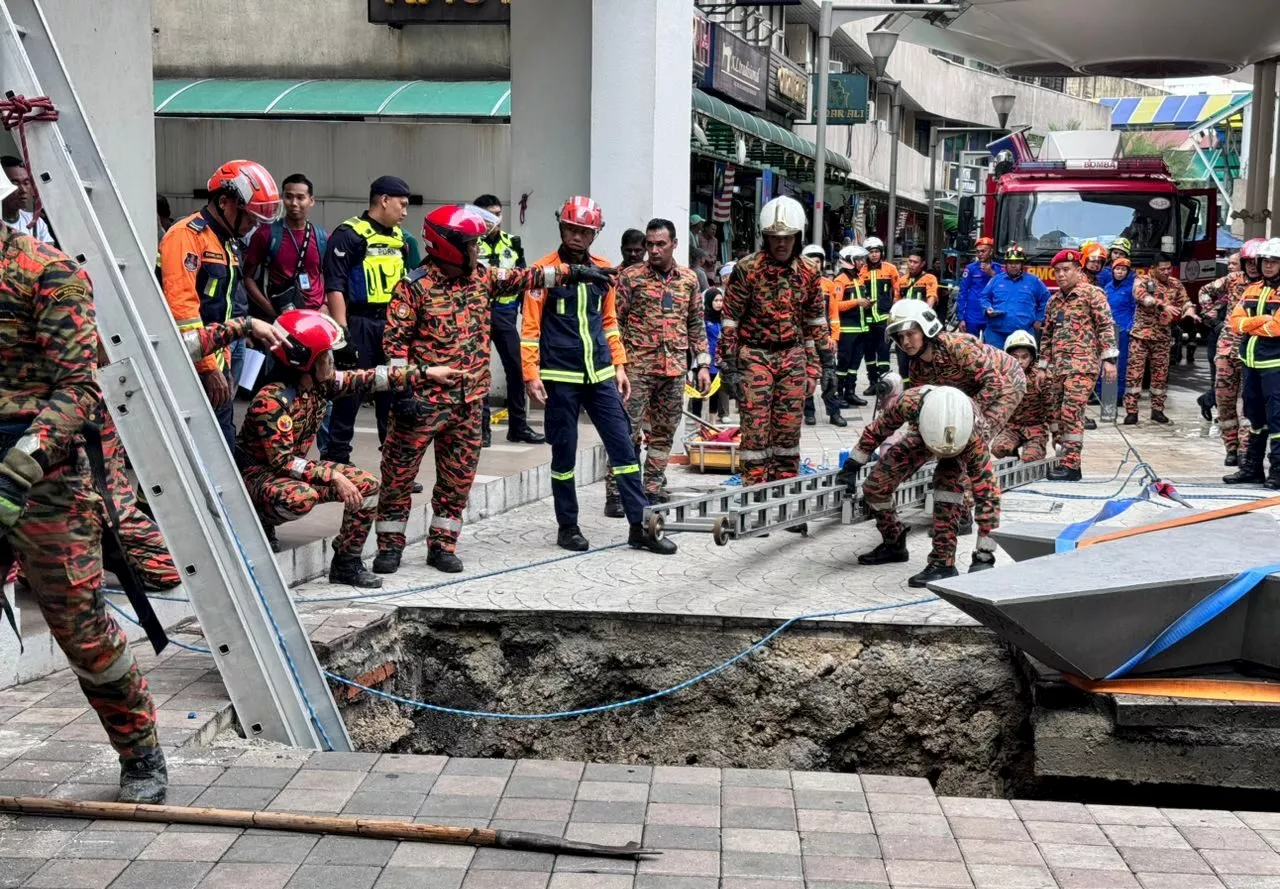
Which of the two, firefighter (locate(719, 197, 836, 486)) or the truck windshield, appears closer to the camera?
firefighter (locate(719, 197, 836, 486))

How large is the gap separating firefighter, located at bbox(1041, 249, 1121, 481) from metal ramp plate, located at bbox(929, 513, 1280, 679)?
18.7ft

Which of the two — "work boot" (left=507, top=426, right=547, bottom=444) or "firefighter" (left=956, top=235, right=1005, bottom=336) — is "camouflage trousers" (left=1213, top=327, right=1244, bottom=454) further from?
"work boot" (left=507, top=426, right=547, bottom=444)

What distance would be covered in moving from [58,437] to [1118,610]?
149 inches

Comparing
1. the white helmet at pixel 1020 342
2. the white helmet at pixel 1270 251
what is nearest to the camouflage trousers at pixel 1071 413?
the white helmet at pixel 1020 342

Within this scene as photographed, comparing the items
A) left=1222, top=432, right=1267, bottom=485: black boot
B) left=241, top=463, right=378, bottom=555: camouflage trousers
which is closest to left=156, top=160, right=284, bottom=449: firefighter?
left=241, top=463, right=378, bottom=555: camouflage trousers

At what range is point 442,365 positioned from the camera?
7469 millimetres

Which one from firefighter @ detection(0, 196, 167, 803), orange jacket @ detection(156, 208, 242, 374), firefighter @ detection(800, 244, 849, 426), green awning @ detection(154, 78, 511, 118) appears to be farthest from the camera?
green awning @ detection(154, 78, 511, 118)

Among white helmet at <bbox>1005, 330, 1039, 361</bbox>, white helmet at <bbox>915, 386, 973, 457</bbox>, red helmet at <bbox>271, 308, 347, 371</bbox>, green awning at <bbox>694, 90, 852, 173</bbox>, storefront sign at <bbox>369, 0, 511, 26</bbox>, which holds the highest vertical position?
storefront sign at <bbox>369, 0, 511, 26</bbox>

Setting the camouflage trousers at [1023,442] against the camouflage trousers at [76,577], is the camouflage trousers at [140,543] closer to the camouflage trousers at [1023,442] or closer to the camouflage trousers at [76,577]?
the camouflage trousers at [76,577]

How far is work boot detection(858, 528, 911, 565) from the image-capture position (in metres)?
8.27

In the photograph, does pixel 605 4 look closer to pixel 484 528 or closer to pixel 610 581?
pixel 484 528

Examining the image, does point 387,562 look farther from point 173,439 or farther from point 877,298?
point 877,298

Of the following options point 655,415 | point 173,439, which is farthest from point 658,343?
point 173,439

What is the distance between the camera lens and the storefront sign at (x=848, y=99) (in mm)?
26938
